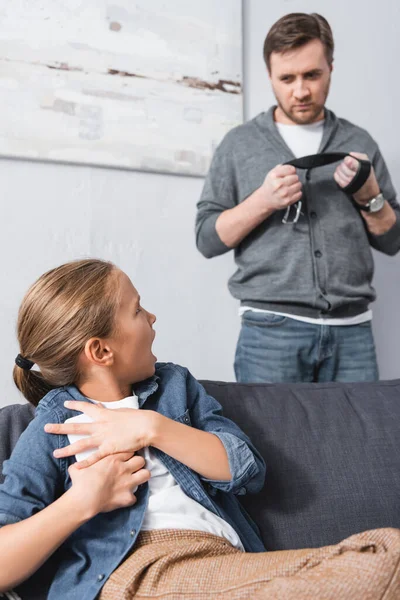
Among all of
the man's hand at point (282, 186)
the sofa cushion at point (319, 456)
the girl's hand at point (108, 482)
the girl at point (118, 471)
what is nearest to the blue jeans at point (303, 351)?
the sofa cushion at point (319, 456)

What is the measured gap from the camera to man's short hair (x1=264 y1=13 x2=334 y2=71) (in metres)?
1.71

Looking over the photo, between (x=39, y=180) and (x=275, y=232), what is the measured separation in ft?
2.70

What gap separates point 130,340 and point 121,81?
1345 mm

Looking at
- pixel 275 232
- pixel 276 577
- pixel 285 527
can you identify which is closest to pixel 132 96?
pixel 275 232

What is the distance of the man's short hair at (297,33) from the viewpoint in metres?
1.71

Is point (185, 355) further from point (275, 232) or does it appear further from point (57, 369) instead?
point (57, 369)

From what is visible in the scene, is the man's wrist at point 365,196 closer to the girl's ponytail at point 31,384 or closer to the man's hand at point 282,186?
the man's hand at point 282,186

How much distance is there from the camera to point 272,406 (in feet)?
4.58

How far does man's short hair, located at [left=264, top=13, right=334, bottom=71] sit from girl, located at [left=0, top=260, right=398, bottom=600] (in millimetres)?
910

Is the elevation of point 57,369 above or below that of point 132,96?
below

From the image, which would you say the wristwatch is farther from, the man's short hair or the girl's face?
the girl's face

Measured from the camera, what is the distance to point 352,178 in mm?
1646

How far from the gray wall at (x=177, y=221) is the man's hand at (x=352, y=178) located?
747mm

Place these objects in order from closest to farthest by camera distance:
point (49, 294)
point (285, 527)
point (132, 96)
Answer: point (49, 294) < point (285, 527) < point (132, 96)
